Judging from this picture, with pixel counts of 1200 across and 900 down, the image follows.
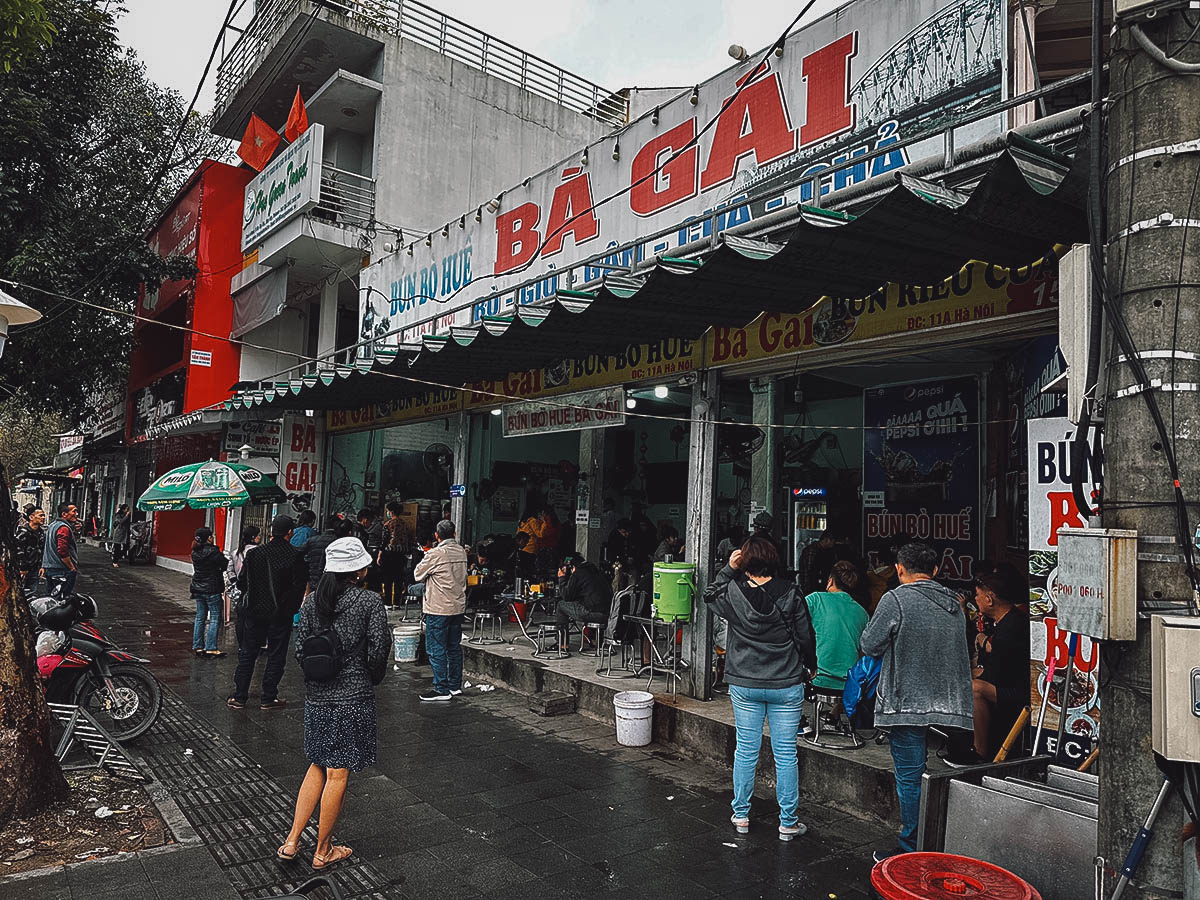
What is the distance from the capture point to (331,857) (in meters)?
4.34

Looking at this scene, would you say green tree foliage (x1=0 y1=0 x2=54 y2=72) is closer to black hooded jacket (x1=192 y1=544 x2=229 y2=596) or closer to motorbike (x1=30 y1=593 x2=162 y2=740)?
motorbike (x1=30 y1=593 x2=162 y2=740)

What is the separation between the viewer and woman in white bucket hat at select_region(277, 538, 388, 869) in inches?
168

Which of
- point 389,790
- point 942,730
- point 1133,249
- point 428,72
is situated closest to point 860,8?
point 1133,249

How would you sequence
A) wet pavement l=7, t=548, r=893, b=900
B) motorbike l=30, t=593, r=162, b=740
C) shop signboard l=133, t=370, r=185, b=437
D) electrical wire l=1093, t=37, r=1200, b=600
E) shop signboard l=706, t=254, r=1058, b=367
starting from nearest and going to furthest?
1. electrical wire l=1093, t=37, r=1200, b=600
2. wet pavement l=7, t=548, r=893, b=900
3. shop signboard l=706, t=254, r=1058, b=367
4. motorbike l=30, t=593, r=162, b=740
5. shop signboard l=133, t=370, r=185, b=437

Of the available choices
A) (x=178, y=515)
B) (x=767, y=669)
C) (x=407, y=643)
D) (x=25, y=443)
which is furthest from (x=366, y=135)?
(x=25, y=443)

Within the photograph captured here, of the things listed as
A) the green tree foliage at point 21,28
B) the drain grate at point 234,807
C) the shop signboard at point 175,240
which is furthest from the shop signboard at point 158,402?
the drain grate at point 234,807

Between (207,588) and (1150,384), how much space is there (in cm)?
1013

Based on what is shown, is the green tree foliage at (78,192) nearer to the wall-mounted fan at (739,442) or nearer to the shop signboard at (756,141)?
the shop signboard at (756,141)

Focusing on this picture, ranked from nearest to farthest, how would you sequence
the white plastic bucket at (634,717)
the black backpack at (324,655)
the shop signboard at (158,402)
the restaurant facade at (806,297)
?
the black backpack at (324,655)
the restaurant facade at (806,297)
the white plastic bucket at (634,717)
the shop signboard at (158,402)

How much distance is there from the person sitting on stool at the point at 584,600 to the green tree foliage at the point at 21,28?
7.03m

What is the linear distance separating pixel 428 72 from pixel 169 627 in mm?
11419

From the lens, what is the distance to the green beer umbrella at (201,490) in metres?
11.0

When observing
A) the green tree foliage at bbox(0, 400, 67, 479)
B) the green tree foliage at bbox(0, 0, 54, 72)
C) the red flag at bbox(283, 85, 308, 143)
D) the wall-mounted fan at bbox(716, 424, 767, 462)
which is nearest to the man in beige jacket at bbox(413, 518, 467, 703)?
the wall-mounted fan at bbox(716, 424, 767, 462)

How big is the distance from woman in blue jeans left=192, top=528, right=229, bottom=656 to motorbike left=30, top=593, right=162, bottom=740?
9.97 feet
